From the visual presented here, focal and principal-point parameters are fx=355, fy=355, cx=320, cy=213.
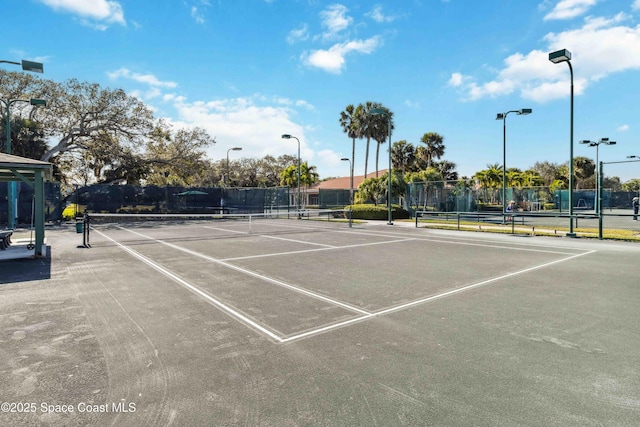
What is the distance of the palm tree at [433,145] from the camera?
57906mm

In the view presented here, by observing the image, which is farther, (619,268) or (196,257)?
(196,257)

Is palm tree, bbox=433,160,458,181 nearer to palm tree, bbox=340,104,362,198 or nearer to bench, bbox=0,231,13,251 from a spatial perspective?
palm tree, bbox=340,104,362,198

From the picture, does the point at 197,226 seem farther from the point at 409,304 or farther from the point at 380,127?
the point at 380,127

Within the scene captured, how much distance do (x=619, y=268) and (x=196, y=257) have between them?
10925mm

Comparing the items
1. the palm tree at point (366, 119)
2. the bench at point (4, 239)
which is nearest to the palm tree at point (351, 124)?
the palm tree at point (366, 119)

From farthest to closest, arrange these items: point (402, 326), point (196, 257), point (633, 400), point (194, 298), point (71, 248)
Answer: point (71, 248), point (196, 257), point (194, 298), point (402, 326), point (633, 400)

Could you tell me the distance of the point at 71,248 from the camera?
39.5 feet

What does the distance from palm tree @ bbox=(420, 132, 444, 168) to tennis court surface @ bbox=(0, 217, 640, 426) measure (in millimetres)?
52304

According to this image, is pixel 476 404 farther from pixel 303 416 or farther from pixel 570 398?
pixel 303 416

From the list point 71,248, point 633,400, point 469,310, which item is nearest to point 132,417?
point 633,400

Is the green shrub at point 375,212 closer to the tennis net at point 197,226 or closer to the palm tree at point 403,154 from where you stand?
the tennis net at point 197,226

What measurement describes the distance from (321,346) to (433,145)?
58687 mm

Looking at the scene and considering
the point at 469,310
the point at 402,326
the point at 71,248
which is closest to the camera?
the point at 402,326

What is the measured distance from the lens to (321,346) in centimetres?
401
